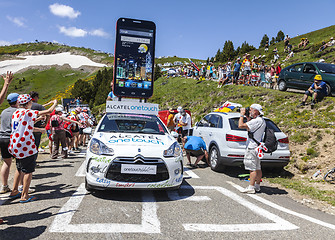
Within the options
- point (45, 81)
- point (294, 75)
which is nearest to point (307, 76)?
point (294, 75)

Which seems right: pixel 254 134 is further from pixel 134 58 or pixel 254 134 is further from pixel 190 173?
pixel 134 58

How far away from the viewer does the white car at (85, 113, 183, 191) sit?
427 centimetres

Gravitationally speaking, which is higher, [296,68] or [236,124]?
[296,68]

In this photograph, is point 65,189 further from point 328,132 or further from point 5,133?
A: point 328,132

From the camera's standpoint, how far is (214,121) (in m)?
7.99

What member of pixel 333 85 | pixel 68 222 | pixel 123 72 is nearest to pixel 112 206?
pixel 68 222

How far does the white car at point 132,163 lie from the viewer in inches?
168

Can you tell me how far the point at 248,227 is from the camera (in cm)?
350

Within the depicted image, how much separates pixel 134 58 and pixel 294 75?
9066 mm

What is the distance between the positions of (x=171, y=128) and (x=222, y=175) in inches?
291

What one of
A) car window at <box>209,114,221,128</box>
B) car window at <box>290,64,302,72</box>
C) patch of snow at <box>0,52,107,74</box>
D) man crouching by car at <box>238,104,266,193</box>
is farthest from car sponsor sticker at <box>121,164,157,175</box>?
patch of snow at <box>0,52,107,74</box>

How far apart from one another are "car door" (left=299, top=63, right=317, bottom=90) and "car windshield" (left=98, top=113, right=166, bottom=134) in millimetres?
9939

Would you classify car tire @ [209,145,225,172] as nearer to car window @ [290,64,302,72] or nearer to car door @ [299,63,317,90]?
car door @ [299,63,317,90]

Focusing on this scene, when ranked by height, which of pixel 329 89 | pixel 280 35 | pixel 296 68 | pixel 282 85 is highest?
pixel 280 35
